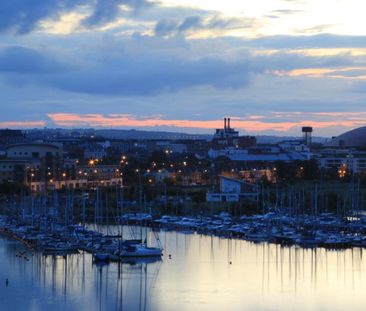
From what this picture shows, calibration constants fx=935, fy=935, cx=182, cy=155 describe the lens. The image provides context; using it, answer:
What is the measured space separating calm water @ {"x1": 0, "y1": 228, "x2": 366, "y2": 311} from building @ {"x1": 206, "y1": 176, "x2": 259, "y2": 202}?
6605mm

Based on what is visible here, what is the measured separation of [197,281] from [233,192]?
10.3 m

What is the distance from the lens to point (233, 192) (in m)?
22.5

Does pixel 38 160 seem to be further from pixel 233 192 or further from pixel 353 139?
pixel 353 139

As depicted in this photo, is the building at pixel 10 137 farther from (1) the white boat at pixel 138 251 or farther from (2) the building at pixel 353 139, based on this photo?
(1) the white boat at pixel 138 251

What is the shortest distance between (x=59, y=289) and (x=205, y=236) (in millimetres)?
5786

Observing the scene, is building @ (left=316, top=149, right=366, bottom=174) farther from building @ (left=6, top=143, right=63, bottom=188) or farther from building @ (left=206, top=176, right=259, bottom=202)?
building @ (left=206, top=176, right=259, bottom=202)

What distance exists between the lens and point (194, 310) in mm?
10383

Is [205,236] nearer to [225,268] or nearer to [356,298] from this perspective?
[225,268]

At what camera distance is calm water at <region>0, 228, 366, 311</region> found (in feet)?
35.6

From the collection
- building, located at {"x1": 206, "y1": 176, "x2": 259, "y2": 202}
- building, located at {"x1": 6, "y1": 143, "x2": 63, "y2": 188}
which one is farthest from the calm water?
building, located at {"x1": 6, "y1": 143, "x2": 63, "y2": 188}

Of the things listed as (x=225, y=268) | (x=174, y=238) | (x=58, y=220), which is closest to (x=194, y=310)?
(x=225, y=268)

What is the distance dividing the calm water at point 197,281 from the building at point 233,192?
260 inches

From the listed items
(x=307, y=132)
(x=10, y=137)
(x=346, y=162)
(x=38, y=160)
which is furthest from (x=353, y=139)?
(x=38, y=160)

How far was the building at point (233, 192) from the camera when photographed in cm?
2211
